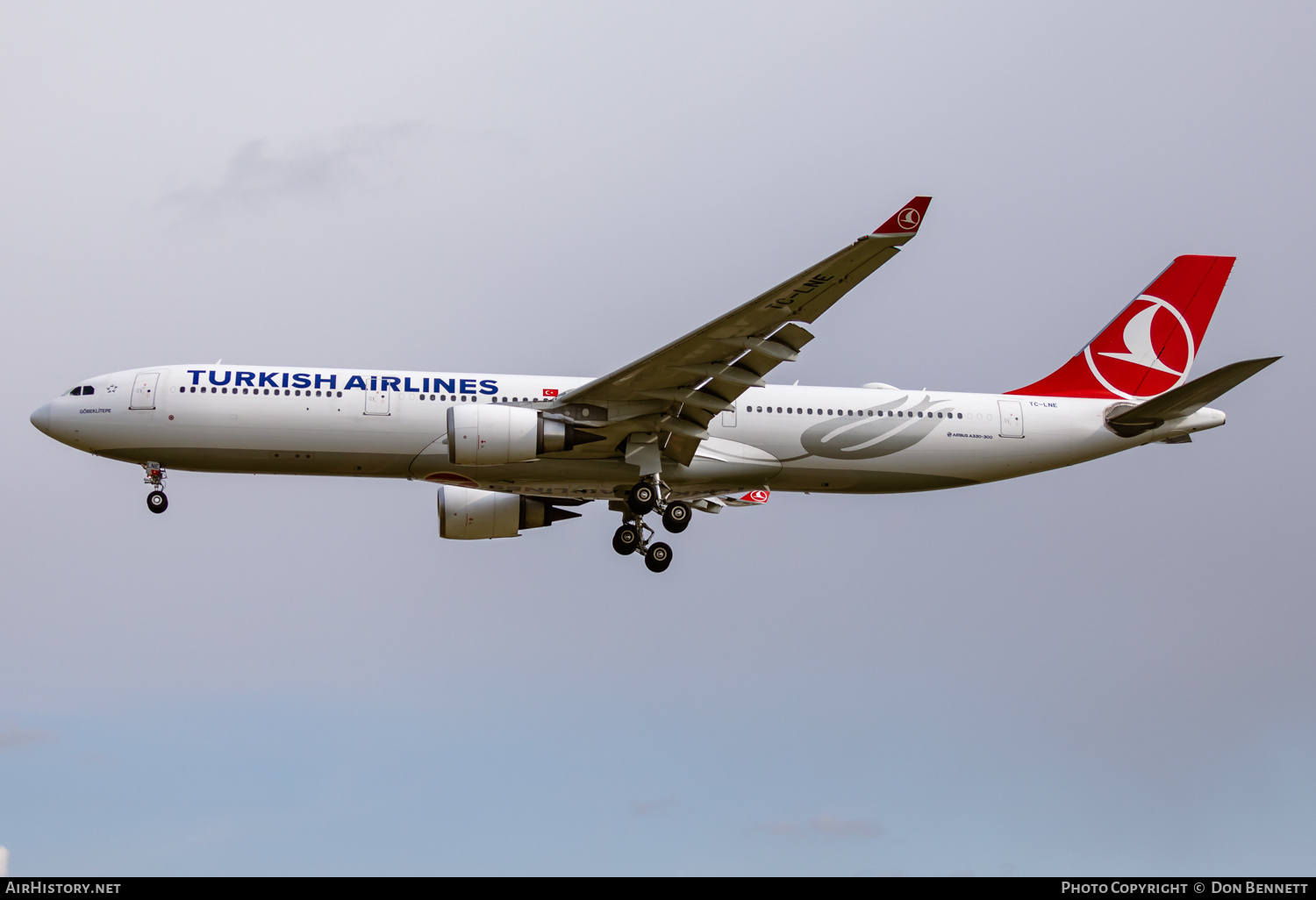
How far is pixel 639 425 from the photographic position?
3025 cm

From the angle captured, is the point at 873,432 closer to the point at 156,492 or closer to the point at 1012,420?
the point at 1012,420

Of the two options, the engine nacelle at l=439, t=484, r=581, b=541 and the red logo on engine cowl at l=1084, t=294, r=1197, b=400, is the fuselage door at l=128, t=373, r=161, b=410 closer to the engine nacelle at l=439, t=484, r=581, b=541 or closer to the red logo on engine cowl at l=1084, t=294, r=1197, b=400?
the engine nacelle at l=439, t=484, r=581, b=541

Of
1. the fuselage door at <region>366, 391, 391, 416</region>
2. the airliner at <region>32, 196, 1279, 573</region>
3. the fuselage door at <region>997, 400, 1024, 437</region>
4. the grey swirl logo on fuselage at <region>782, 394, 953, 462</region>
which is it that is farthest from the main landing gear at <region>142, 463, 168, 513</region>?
the fuselage door at <region>997, 400, 1024, 437</region>

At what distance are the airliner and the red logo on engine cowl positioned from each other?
0.42ft

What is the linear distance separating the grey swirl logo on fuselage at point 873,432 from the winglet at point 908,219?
28.7 ft

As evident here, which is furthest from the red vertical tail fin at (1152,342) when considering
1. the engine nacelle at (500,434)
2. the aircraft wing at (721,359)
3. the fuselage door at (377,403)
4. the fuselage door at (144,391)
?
the fuselage door at (144,391)

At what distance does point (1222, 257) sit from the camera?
117 feet

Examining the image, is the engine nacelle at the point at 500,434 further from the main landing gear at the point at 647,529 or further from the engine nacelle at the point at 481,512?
the engine nacelle at the point at 481,512

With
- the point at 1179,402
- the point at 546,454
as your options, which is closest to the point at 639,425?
the point at 546,454
